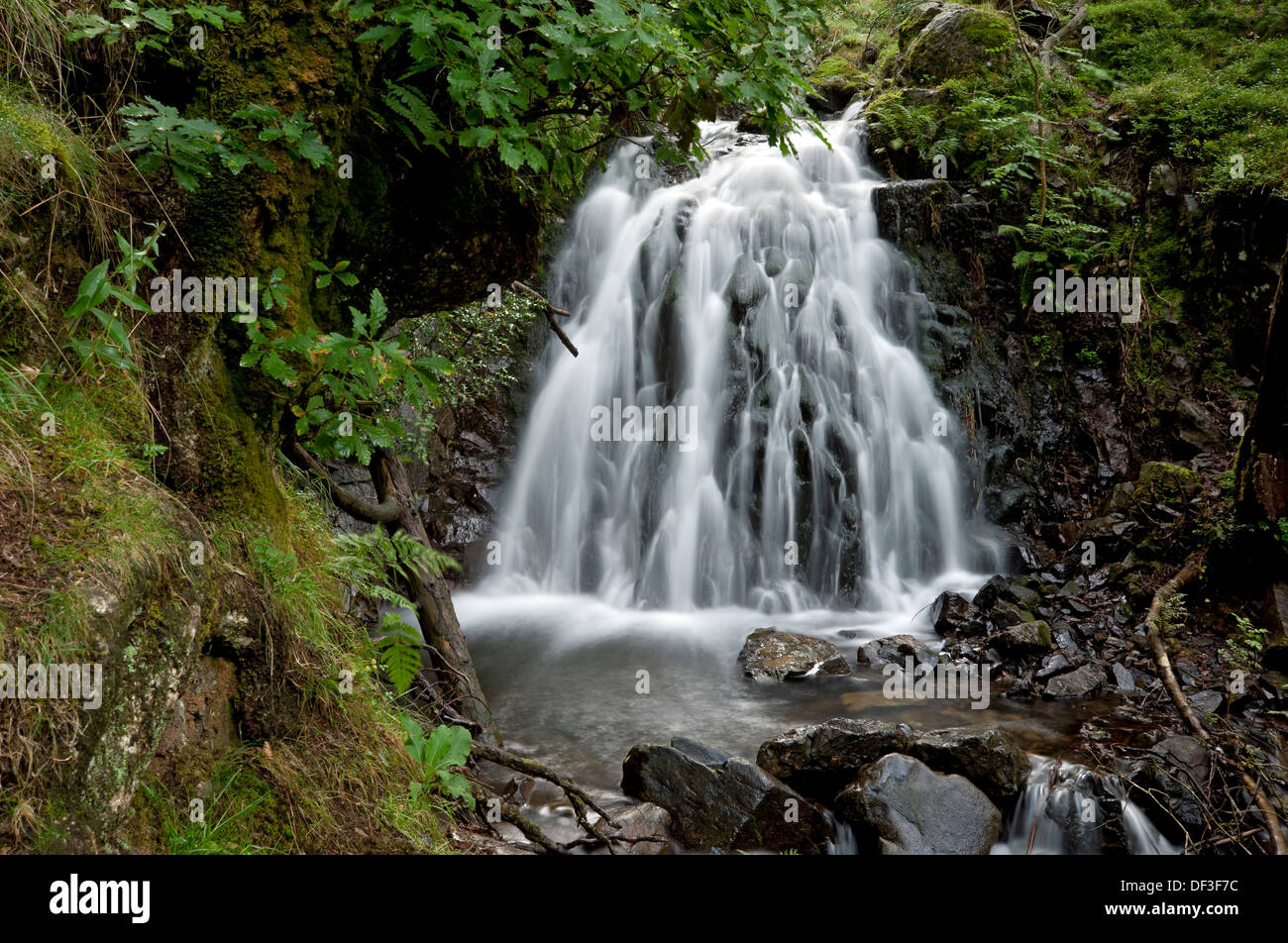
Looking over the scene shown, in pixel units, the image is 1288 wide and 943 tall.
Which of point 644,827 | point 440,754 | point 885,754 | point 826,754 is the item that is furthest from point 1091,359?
point 440,754

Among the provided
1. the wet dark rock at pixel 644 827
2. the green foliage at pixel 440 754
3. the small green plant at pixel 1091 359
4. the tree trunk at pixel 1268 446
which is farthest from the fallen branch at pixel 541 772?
the small green plant at pixel 1091 359

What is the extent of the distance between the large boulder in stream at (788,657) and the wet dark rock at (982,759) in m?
2.29

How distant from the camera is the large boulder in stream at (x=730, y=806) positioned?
4559 millimetres

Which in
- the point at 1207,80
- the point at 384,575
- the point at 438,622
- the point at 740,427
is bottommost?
the point at 438,622

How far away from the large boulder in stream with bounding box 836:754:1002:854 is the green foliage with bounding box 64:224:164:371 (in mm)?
4405

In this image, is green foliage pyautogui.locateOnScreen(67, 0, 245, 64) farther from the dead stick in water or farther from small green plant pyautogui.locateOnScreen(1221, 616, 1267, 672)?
small green plant pyautogui.locateOnScreen(1221, 616, 1267, 672)

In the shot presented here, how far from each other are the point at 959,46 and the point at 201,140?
48.5ft

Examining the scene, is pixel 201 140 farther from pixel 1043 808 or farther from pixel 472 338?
pixel 472 338

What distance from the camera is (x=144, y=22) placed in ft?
9.64

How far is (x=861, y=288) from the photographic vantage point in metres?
11.7

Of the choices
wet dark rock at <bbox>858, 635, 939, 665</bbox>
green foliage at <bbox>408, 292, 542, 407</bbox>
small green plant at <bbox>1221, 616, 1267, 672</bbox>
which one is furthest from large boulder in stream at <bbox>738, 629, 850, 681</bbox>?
green foliage at <bbox>408, 292, 542, 407</bbox>

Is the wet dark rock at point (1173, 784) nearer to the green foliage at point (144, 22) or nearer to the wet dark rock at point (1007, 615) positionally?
the wet dark rock at point (1007, 615)

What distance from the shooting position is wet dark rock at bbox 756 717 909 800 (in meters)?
5.19

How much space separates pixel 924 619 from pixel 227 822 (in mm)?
7995
